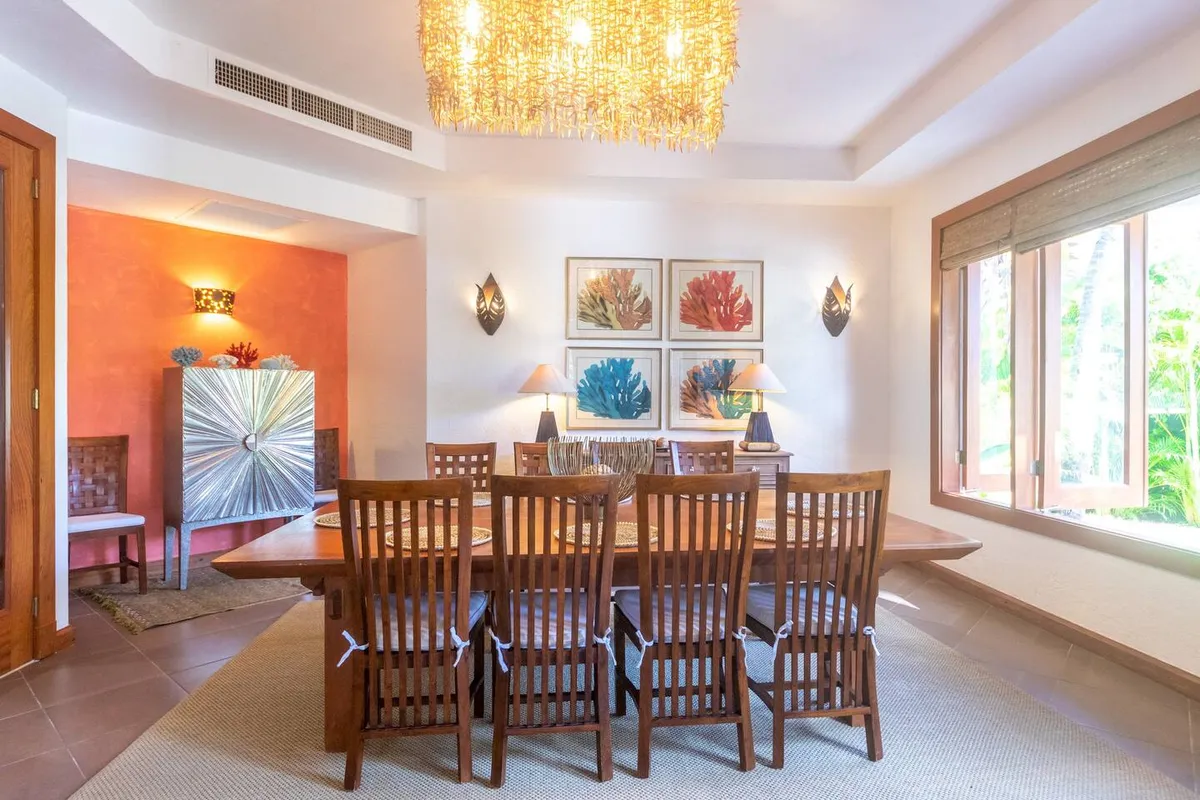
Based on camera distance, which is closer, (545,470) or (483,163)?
(545,470)

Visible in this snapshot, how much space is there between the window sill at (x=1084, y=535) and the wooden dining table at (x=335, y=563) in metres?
1.21

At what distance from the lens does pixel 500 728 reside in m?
1.93

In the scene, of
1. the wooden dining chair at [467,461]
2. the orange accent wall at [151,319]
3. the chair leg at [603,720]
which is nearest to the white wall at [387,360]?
the orange accent wall at [151,319]

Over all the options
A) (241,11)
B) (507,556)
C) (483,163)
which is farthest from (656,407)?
(241,11)

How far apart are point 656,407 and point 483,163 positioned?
2082mm

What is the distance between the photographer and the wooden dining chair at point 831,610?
1.94 metres

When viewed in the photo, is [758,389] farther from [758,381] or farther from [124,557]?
[124,557]

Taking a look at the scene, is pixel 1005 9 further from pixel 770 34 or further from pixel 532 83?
pixel 532 83

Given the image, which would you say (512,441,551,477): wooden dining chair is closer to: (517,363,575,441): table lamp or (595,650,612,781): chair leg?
(517,363,575,441): table lamp

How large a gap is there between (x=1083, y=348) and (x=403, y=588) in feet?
11.8

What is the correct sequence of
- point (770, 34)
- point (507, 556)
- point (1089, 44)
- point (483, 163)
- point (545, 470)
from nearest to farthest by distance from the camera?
point (507, 556), point (1089, 44), point (770, 34), point (545, 470), point (483, 163)

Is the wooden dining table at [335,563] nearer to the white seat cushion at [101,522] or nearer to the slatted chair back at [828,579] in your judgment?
the slatted chair back at [828,579]

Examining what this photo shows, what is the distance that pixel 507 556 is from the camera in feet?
6.25

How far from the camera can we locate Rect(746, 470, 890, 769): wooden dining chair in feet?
6.37
